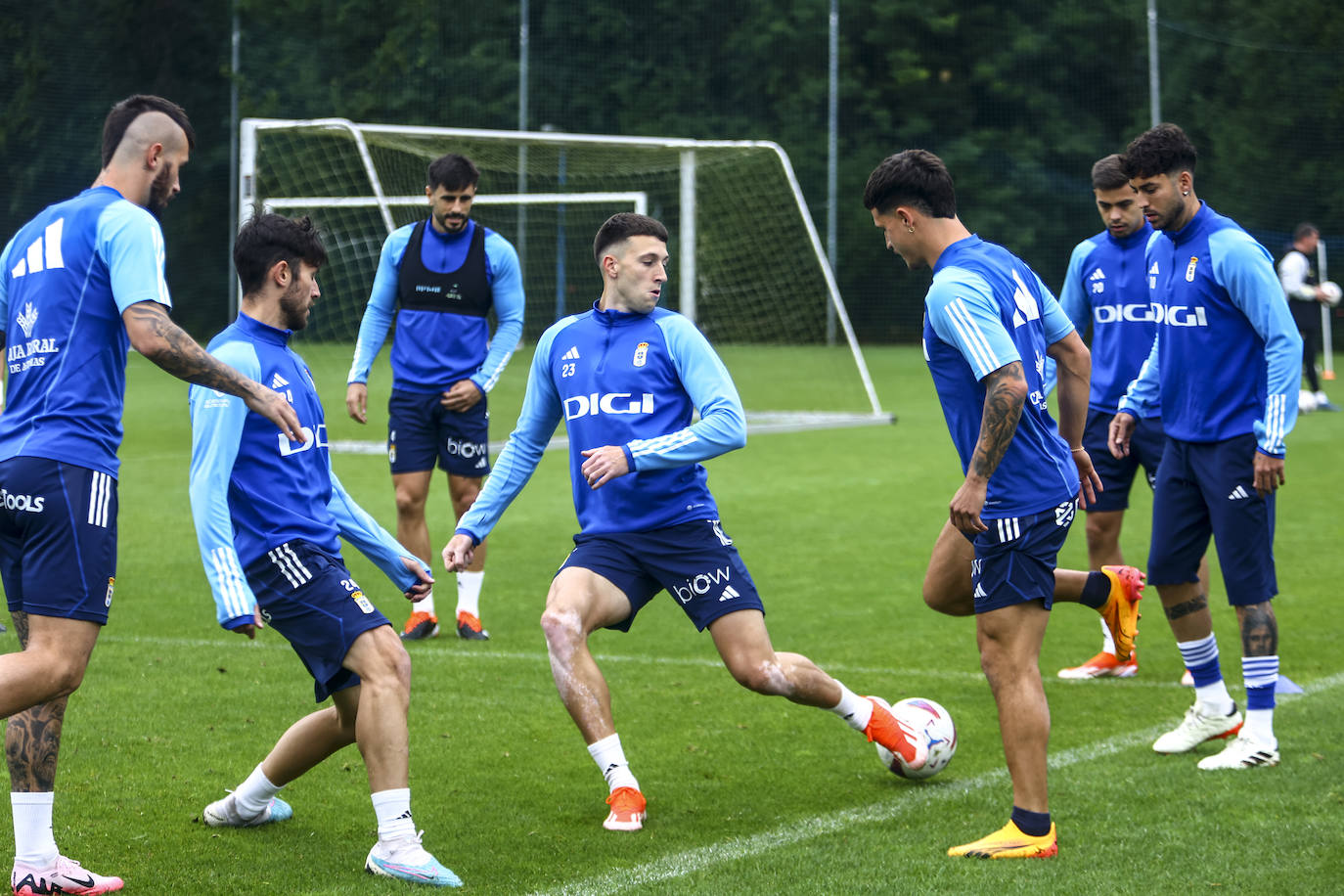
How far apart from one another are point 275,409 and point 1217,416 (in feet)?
11.2

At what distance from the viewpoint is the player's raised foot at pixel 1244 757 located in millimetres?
5496

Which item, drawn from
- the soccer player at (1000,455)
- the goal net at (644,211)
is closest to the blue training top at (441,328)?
the soccer player at (1000,455)

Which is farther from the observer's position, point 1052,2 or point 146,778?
point 1052,2

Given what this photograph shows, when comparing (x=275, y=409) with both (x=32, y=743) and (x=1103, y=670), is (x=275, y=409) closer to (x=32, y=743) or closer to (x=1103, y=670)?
(x=32, y=743)

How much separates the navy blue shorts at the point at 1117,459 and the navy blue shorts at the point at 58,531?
4.44 m

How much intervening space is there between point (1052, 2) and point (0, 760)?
35351 mm

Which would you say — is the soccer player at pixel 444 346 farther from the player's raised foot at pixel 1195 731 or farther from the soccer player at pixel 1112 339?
the player's raised foot at pixel 1195 731

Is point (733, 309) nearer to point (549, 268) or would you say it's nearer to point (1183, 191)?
point (549, 268)

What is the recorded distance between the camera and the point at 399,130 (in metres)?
14.7

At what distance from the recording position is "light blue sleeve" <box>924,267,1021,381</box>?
4426mm

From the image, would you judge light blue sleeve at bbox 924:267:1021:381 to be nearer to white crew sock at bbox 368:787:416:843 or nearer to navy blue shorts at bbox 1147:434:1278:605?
navy blue shorts at bbox 1147:434:1278:605

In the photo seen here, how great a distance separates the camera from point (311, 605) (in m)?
4.39

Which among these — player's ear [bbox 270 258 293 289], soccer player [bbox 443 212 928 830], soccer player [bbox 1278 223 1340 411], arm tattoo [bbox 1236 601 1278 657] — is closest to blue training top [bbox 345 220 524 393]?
soccer player [bbox 443 212 928 830]

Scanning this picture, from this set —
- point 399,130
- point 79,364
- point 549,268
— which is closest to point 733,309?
point 549,268
